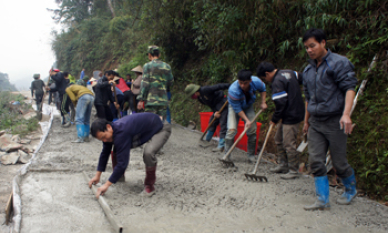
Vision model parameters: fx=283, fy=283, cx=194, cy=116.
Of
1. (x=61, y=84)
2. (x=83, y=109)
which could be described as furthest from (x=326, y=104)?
(x=61, y=84)

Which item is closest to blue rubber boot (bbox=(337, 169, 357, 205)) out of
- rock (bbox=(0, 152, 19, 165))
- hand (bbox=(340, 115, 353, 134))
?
hand (bbox=(340, 115, 353, 134))

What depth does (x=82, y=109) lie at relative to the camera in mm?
5840

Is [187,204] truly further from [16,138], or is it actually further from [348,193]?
[16,138]

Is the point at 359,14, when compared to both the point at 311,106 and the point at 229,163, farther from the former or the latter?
the point at 229,163

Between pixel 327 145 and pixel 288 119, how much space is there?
91 centimetres

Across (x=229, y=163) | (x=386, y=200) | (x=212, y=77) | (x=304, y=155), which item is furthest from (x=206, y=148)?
(x=386, y=200)

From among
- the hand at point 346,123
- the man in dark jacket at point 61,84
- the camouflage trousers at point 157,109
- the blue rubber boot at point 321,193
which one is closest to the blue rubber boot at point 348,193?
the blue rubber boot at point 321,193

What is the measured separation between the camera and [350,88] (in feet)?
7.93

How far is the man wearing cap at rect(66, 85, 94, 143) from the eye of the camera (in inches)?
227

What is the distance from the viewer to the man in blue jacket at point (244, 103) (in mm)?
3947

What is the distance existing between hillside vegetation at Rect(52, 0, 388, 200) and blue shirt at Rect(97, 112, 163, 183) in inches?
102

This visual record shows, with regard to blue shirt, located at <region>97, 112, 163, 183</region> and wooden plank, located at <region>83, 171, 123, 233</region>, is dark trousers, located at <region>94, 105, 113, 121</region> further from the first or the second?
wooden plank, located at <region>83, 171, 123, 233</region>

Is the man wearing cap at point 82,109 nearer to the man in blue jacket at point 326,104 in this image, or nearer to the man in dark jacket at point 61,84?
the man in dark jacket at point 61,84

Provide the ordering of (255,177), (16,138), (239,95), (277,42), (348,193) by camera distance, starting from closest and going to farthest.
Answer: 1. (348,193)
2. (255,177)
3. (239,95)
4. (277,42)
5. (16,138)
